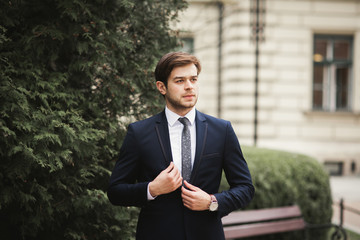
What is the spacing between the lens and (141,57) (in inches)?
129

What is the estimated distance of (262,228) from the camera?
15.5 feet

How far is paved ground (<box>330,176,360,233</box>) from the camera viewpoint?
7.57 m

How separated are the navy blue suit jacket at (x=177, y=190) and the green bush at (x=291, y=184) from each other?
315cm

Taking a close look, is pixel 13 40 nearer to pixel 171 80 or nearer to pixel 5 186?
pixel 5 186

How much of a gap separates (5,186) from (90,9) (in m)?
1.42

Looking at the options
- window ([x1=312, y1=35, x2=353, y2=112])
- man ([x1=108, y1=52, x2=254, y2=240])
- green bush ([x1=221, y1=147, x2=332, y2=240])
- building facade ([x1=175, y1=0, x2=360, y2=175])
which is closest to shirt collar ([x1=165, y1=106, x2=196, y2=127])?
man ([x1=108, y1=52, x2=254, y2=240])

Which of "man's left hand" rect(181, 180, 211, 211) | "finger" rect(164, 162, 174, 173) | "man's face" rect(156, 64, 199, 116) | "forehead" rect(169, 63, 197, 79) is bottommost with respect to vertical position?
"man's left hand" rect(181, 180, 211, 211)

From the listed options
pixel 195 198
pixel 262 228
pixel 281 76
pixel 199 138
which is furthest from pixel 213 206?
pixel 281 76

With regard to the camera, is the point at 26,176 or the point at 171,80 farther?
the point at 26,176

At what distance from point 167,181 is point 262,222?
3.38m

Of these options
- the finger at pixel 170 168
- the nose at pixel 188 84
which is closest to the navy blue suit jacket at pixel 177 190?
the finger at pixel 170 168

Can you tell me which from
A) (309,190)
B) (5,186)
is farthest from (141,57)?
(309,190)

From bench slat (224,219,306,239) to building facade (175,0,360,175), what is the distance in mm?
7086

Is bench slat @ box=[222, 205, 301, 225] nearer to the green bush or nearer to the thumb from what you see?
the green bush
